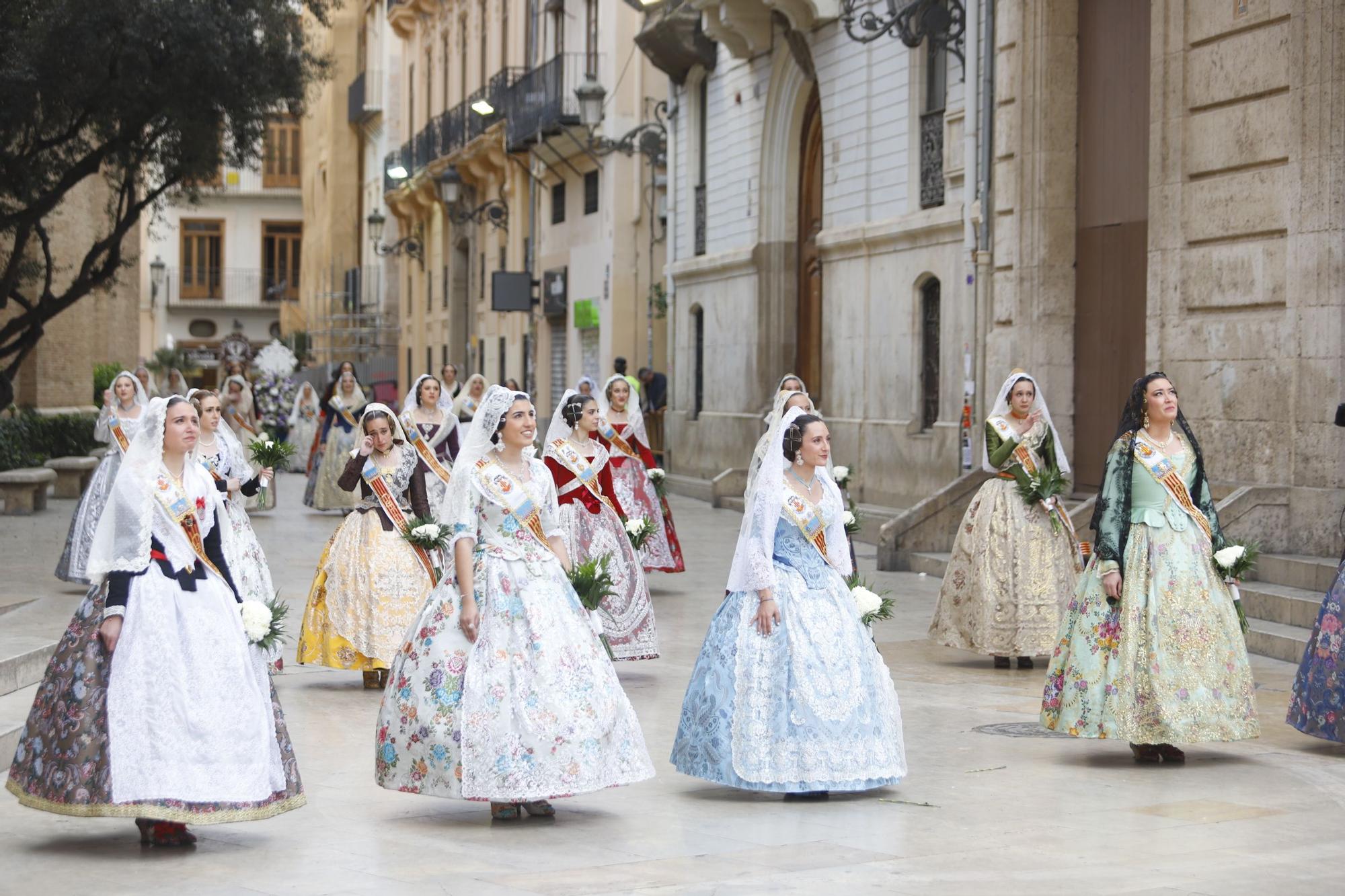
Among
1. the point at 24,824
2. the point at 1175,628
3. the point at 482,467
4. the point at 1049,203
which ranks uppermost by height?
the point at 1049,203

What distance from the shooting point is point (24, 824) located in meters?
7.58

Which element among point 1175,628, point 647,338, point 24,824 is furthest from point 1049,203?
point 647,338

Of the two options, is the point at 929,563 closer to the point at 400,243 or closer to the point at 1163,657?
the point at 1163,657

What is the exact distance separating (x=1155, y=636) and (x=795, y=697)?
6.26ft

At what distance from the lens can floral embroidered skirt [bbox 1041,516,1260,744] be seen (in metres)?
8.70

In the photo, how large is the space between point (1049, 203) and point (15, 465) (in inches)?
533

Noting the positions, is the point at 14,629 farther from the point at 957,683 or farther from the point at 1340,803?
the point at 1340,803

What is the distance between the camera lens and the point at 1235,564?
883cm

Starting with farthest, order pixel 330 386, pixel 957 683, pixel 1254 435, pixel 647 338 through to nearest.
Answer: pixel 647 338, pixel 330 386, pixel 1254 435, pixel 957 683

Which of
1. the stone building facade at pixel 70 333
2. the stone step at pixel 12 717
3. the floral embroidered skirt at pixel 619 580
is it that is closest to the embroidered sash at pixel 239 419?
the stone building facade at pixel 70 333

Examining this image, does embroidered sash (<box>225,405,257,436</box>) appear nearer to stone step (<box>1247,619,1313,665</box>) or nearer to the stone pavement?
the stone pavement

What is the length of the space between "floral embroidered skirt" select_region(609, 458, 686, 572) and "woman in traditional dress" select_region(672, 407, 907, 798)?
25.2ft

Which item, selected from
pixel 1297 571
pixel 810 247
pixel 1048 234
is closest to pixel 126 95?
pixel 810 247

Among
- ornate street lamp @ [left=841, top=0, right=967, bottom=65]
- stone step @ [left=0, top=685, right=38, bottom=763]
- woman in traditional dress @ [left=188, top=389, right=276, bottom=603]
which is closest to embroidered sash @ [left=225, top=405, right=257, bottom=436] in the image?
ornate street lamp @ [left=841, top=0, right=967, bottom=65]
